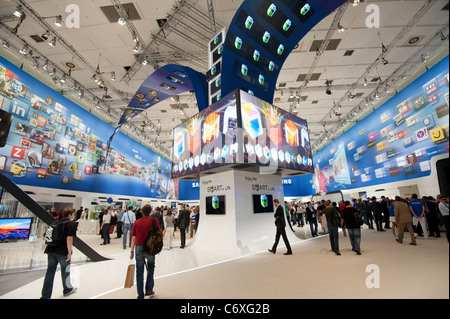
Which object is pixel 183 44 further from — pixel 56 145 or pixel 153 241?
pixel 153 241

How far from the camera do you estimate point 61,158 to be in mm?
11727

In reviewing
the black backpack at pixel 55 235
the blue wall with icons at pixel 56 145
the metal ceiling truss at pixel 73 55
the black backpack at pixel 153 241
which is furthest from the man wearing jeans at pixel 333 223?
the blue wall with icons at pixel 56 145

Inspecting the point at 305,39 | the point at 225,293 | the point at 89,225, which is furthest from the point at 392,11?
the point at 89,225

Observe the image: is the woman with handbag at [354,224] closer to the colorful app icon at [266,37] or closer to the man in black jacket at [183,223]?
the man in black jacket at [183,223]

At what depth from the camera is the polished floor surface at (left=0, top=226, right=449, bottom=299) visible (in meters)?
3.14

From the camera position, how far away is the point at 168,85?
31.4 ft

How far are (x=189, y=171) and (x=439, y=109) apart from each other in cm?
699

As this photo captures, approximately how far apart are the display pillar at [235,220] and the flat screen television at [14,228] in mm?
4681

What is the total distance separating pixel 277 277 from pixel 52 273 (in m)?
3.70

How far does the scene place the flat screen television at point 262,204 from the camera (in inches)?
299

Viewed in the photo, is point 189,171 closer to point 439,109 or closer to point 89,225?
point 439,109

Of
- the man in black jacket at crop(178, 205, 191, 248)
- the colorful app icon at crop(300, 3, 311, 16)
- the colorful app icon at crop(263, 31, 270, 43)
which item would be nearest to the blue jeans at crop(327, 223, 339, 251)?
the man in black jacket at crop(178, 205, 191, 248)

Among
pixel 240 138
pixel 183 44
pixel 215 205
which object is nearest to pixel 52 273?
pixel 215 205

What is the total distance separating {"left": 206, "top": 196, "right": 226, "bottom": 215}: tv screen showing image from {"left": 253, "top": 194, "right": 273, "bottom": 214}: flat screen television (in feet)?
3.69
